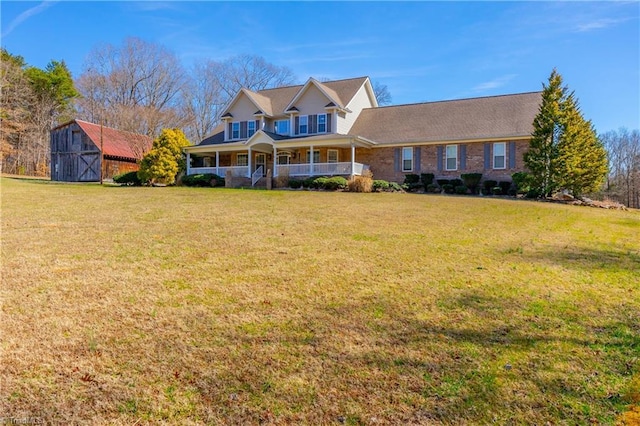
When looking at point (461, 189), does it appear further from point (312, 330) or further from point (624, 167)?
point (624, 167)

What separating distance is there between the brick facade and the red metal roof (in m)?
19.5

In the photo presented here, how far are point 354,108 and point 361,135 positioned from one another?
3175 mm

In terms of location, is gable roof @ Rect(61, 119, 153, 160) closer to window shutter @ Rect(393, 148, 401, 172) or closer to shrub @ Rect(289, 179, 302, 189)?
shrub @ Rect(289, 179, 302, 189)

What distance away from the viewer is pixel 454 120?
25.5 m

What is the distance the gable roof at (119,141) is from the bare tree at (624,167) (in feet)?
139

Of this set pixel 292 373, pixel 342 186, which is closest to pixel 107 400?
pixel 292 373

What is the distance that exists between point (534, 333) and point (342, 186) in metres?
18.2

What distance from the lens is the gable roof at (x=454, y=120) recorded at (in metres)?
23.4

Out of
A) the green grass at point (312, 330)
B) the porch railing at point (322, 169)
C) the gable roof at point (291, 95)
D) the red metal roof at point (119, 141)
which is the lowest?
the green grass at point (312, 330)

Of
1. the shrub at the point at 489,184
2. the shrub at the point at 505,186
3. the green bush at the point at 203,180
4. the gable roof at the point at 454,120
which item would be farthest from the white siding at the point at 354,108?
the shrub at the point at 505,186

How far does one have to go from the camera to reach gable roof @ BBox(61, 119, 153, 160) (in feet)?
110

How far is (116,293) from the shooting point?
4.79 meters

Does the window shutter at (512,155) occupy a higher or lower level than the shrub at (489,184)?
higher

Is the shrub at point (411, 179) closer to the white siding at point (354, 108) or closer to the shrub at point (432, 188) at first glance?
the shrub at point (432, 188)
